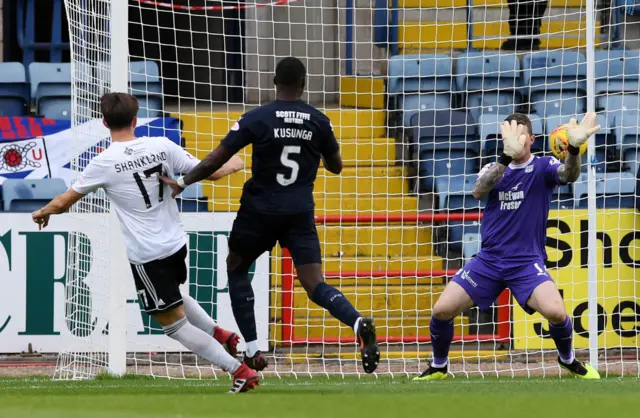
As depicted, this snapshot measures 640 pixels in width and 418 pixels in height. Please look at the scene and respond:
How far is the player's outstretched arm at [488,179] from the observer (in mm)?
8617

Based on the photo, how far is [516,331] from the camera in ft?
36.1

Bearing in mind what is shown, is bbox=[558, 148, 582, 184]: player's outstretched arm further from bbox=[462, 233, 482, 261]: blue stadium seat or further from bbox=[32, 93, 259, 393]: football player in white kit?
bbox=[462, 233, 482, 261]: blue stadium seat

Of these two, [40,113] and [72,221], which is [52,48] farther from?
[72,221]

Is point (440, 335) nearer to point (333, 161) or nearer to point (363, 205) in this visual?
point (333, 161)

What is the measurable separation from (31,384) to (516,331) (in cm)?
439

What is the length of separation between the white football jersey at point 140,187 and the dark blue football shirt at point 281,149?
0.49 meters

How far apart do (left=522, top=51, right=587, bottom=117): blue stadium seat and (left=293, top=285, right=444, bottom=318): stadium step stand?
261 cm

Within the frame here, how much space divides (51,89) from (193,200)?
2.76 metres

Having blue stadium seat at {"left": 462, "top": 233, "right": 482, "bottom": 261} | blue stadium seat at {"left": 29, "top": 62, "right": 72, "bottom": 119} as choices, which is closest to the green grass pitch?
blue stadium seat at {"left": 462, "top": 233, "right": 482, "bottom": 261}

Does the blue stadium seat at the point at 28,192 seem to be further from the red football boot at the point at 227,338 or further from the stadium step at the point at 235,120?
the red football boot at the point at 227,338

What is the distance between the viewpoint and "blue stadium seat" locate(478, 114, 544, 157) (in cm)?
1212

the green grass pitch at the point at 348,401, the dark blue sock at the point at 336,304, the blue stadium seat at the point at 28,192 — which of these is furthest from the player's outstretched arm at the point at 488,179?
the blue stadium seat at the point at 28,192

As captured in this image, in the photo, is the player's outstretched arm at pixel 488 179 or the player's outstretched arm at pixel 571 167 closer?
the player's outstretched arm at pixel 571 167

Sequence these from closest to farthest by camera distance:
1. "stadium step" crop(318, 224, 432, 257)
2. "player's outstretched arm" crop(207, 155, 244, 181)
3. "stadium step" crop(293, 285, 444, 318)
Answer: "player's outstretched arm" crop(207, 155, 244, 181)
"stadium step" crop(293, 285, 444, 318)
"stadium step" crop(318, 224, 432, 257)
